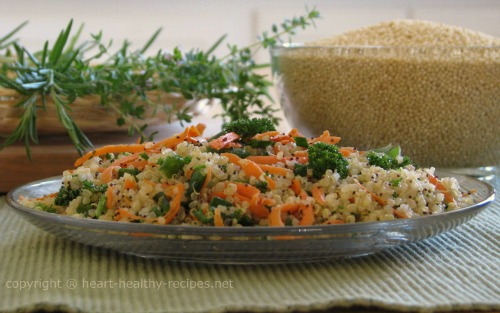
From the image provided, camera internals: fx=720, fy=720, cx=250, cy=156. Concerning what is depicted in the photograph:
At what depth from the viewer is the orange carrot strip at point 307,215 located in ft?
2.92

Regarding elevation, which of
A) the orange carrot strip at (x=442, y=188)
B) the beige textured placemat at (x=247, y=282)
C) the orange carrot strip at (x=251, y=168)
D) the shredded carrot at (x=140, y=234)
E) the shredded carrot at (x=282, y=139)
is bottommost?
the beige textured placemat at (x=247, y=282)

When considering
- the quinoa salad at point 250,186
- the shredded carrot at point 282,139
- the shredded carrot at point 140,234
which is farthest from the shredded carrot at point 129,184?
the shredded carrot at point 282,139

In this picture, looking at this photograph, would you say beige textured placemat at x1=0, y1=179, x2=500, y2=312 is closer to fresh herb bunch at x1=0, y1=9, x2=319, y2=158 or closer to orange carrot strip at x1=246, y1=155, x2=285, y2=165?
orange carrot strip at x1=246, y1=155, x2=285, y2=165

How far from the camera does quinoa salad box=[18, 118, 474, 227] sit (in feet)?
2.98

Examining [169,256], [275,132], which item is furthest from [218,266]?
[275,132]

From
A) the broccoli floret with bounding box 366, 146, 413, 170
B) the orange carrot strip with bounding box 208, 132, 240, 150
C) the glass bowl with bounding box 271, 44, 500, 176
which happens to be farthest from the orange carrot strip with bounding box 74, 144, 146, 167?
the glass bowl with bounding box 271, 44, 500, 176

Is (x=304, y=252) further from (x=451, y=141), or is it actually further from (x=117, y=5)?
(x=117, y=5)

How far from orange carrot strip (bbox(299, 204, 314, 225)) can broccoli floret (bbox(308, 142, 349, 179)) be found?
9 centimetres

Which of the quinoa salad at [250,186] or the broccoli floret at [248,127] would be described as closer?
the quinoa salad at [250,186]

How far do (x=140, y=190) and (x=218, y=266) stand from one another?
145 millimetres

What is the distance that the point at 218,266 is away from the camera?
36.5 inches

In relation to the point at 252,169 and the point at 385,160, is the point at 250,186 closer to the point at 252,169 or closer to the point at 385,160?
the point at 252,169

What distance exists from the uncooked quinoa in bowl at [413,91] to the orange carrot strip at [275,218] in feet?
2.43

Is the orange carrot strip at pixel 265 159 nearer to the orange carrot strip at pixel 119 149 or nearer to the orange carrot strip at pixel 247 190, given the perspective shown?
the orange carrot strip at pixel 247 190
